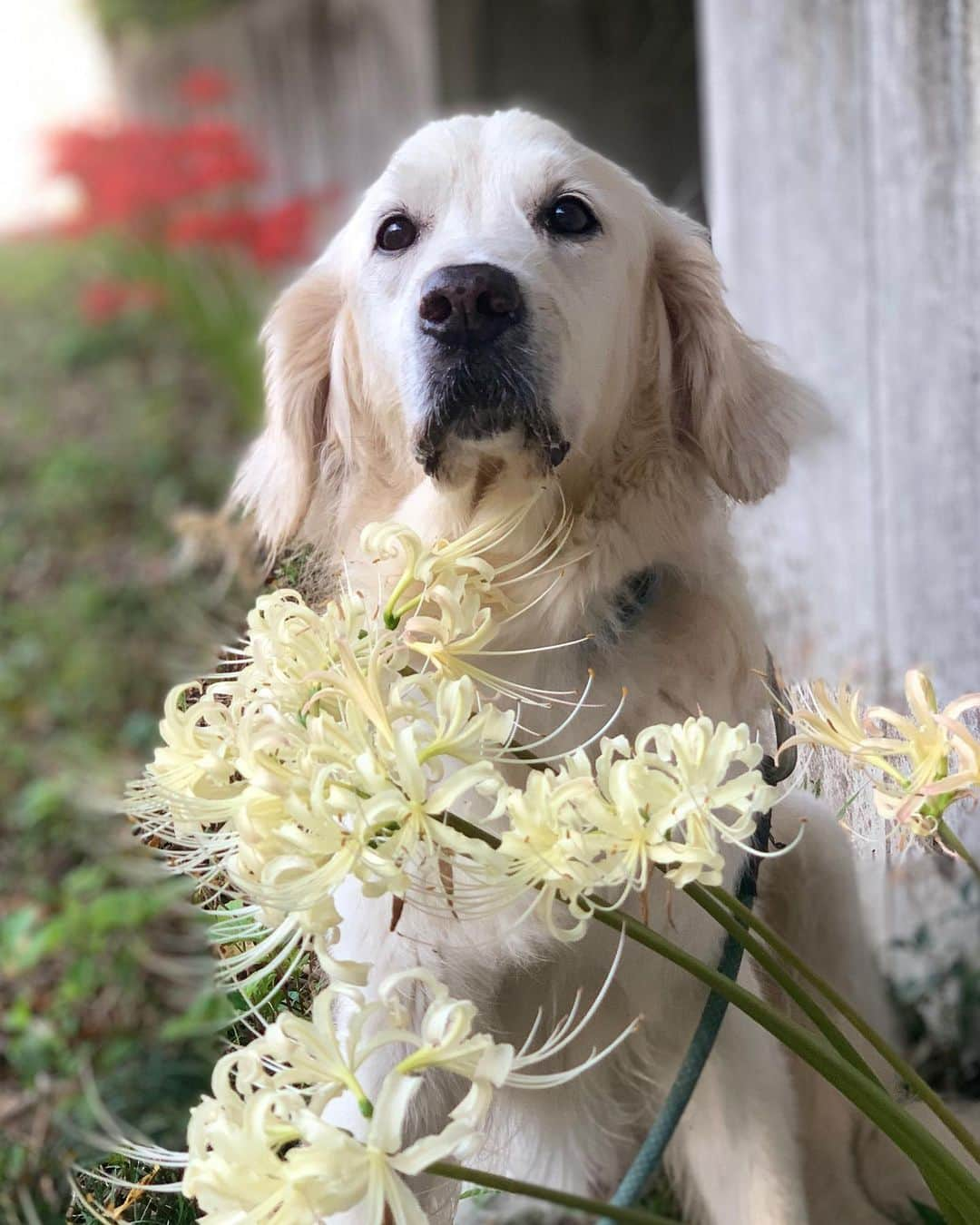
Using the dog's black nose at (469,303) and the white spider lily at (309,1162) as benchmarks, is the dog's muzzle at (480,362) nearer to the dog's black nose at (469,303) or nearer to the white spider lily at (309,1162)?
the dog's black nose at (469,303)

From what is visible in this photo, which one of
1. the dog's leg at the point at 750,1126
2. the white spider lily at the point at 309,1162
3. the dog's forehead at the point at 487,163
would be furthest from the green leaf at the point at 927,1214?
the dog's forehead at the point at 487,163

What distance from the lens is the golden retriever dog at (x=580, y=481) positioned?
1.25 metres

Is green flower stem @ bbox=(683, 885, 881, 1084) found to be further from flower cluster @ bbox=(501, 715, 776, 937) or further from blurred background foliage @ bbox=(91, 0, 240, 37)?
blurred background foliage @ bbox=(91, 0, 240, 37)

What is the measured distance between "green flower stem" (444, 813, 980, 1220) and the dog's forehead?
77cm

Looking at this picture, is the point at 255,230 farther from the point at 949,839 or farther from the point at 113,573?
the point at 949,839

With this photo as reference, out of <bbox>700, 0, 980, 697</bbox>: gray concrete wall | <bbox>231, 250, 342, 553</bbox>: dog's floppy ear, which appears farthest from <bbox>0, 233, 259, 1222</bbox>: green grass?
<bbox>700, 0, 980, 697</bbox>: gray concrete wall

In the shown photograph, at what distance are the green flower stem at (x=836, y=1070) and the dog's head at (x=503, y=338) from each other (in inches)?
20.8

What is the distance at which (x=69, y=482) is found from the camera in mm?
4902

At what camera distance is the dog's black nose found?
3.98ft

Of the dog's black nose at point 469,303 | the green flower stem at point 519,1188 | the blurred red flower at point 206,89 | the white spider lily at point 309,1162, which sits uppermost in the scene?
the dog's black nose at point 469,303

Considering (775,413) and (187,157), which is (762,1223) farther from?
(187,157)

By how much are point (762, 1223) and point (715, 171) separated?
2.60m

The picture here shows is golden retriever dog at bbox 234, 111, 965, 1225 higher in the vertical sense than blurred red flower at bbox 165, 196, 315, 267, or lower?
higher

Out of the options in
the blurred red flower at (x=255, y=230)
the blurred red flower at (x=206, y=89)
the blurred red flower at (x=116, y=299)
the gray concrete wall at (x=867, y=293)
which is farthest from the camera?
the blurred red flower at (x=206, y=89)
